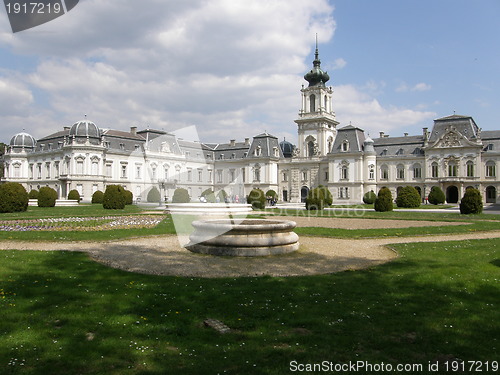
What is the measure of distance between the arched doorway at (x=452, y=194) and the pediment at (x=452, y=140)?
584 centimetres

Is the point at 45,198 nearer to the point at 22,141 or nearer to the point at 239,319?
the point at 239,319

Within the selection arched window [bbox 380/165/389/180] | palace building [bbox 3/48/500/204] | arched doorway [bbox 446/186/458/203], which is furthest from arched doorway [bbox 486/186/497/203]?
arched window [bbox 380/165/389/180]

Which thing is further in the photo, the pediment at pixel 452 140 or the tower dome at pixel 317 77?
the tower dome at pixel 317 77

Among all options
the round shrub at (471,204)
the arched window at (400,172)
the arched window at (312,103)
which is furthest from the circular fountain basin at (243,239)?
the arched window at (312,103)

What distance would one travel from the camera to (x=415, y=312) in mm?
5766

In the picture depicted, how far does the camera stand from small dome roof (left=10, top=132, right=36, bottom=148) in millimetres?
71438

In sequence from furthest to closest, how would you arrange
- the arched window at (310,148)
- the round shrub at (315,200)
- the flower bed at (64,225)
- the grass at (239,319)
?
the arched window at (310,148) → the round shrub at (315,200) → the flower bed at (64,225) → the grass at (239,319)

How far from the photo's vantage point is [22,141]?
2817 inches

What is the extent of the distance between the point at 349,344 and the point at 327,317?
2.95 feet

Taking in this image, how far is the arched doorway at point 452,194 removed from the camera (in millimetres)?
56500

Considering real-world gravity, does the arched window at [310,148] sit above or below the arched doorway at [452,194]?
above

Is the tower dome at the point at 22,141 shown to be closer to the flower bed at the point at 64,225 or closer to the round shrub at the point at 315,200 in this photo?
the round shrub at the point at 315,200

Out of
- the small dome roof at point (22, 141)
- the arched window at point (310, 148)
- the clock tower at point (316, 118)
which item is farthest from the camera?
the small dome roof at point (22, 141)

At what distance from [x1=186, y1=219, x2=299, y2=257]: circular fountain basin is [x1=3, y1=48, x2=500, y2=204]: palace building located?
42.2 m
